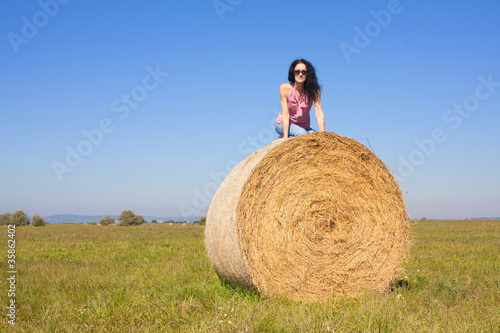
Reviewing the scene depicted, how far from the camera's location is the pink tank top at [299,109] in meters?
6.35

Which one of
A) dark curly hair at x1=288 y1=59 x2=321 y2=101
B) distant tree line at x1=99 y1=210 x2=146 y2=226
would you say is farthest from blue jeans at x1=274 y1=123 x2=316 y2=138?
distant tree line at x1=99 y1=210 x2=146 y2=226

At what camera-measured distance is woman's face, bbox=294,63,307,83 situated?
6.33 m

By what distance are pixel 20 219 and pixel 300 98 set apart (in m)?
28.8

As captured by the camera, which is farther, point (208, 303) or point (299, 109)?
point (299, 109)

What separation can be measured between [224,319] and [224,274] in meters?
1.61

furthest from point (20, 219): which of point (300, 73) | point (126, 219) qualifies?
point (300, 73)

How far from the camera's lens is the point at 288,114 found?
6.32 metres

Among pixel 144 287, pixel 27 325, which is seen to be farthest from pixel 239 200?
pixel 27 325

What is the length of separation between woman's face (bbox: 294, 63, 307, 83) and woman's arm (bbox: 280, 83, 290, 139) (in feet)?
0.64

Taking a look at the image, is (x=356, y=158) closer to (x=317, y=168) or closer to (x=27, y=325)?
(x=317, y=168)

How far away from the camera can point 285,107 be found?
247 inches

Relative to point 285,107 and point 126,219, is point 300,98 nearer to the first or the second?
point 285,107

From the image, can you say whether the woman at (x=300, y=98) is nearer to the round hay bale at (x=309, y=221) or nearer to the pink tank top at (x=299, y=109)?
the pink tank top at (x=299, y=109)

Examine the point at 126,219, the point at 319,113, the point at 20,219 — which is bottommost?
the point at 126,219
